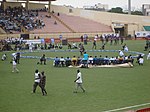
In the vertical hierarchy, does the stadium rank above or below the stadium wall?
below

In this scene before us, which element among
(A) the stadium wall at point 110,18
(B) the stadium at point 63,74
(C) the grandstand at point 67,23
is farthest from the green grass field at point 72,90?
(A) the stadium wall at point 110,18

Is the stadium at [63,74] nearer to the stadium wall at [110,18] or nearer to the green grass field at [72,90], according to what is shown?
the green grass field at [72,90]

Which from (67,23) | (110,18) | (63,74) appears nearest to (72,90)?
(63,74)

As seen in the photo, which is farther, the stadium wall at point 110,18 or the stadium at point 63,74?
the stadium wall at point 110,18

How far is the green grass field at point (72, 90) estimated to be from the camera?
18156 mm

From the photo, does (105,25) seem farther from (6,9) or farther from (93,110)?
(93,110)

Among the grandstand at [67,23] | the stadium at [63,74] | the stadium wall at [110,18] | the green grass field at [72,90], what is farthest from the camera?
the stadium wall at [110,18]

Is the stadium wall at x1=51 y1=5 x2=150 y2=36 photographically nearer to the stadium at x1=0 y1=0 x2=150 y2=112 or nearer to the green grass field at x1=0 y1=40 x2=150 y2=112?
the stadium at x1=0 y1=0 x2=150 y2=112

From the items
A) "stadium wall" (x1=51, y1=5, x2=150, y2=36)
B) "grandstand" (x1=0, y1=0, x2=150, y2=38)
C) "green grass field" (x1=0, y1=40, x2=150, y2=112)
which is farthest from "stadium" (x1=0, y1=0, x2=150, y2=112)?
"stadium wall" (x1=51, y1=5, x2=150, y2=36)

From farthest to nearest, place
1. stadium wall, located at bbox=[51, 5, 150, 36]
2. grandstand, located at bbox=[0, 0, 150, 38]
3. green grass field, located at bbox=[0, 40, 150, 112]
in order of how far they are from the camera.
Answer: stadium wall, located at bbox=[51, 5, 150, 36] < grandstand, located at bbox=[0, 0, 150, 38] < green grass field, located at bbox=[0, 40, 150, 112]

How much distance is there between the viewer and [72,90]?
22.1 metres

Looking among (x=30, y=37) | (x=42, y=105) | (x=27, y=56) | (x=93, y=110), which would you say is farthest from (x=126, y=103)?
(x=30, y=37)

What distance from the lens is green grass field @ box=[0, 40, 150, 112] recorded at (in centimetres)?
1816

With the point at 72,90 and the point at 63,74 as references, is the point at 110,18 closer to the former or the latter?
the point at 63,74
